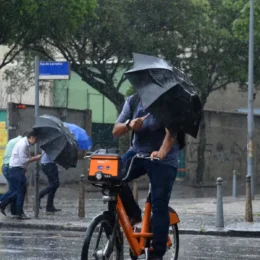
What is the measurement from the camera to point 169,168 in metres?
7.75

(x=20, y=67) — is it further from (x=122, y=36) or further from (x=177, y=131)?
(x=177, y=131)

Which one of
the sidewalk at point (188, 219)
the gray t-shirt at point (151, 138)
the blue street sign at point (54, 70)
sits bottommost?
the sidewalk at point (188, 219)

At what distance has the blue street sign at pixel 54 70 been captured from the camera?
1606cm

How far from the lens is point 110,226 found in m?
7.43

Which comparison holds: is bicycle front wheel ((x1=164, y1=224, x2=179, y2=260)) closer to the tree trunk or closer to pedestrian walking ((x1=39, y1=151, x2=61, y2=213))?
pedestrian walking ((x1=39, y1=151, x2=61, y2=213))

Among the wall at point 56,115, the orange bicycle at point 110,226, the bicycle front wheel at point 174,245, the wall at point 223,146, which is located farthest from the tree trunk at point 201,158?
the orange bicycle at point 110,226

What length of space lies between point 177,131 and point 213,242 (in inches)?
206

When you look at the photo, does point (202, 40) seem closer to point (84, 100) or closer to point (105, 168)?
point (84, 100)

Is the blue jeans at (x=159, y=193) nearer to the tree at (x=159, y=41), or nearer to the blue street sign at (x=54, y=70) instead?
the blue street sign at (x=54, y=70)

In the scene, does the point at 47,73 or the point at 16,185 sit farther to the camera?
the point at 47,73

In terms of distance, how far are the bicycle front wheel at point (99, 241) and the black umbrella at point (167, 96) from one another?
40.9 inches

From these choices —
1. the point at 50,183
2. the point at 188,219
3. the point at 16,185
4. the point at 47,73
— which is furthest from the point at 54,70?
the point at 188,219

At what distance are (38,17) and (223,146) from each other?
17175mm

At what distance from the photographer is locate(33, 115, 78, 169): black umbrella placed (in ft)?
51.3
